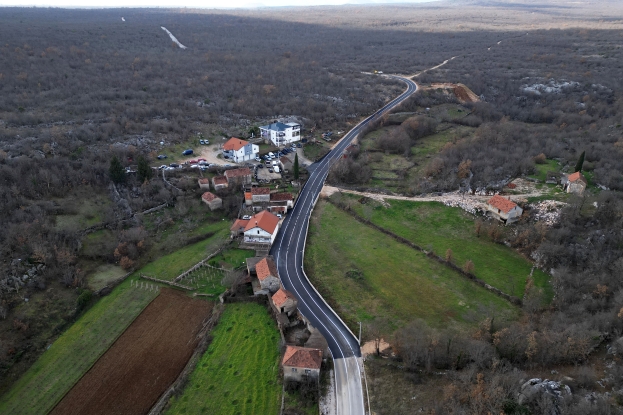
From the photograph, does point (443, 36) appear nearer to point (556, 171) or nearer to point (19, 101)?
point (556, 171)

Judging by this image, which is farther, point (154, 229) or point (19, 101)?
point (19, 101)

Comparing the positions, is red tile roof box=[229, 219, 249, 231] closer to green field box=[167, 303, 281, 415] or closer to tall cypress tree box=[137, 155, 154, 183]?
green field box=[167, 303, 281, 415]

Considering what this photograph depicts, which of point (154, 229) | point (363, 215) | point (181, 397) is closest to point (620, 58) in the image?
point (363, 215)

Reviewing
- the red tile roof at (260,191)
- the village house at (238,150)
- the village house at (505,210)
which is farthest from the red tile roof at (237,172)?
the village house at (505,210)

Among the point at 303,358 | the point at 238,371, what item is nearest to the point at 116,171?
the point at 238,371

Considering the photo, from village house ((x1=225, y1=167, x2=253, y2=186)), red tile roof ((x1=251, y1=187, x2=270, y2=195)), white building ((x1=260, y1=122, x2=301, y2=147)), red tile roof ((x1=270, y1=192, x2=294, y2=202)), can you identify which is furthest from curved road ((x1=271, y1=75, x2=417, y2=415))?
white building ((x1=260, y1=122, x2=301, y2=147))

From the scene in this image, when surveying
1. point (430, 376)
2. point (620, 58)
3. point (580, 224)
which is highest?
point (620, 58)

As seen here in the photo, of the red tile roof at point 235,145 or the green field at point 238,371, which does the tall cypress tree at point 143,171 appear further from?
the green field at point 238,371
